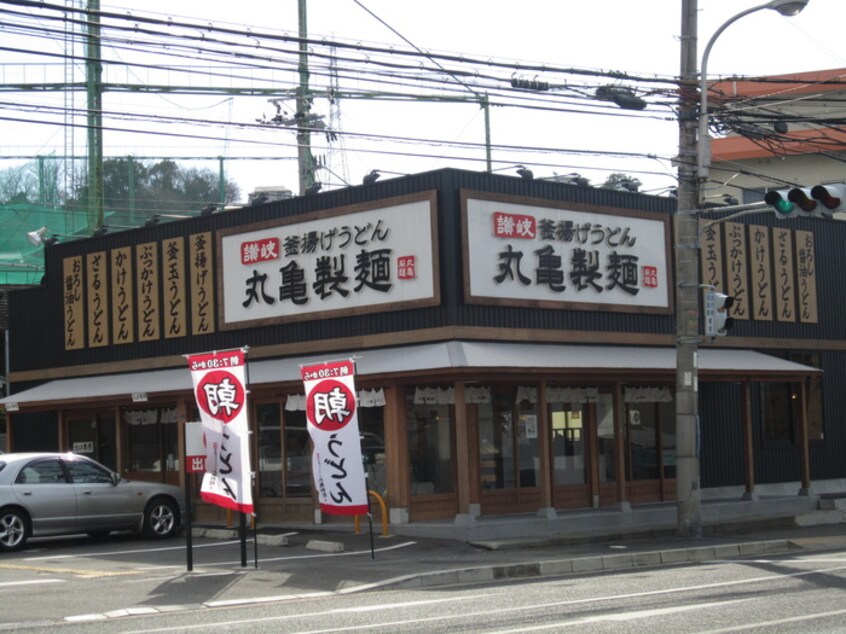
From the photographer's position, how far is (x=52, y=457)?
2045cm

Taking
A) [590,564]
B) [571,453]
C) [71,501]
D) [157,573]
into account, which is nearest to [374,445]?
[571,453]

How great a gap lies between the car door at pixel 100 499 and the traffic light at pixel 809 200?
11978 mm

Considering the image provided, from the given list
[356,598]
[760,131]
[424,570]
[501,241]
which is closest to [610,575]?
[424,570]

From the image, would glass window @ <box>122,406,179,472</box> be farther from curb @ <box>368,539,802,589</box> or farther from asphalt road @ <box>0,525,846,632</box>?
curb @ <box>368,539,802,589</box>

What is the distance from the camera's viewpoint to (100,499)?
20719 mm

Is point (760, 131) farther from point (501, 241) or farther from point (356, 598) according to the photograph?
point (356, 598)

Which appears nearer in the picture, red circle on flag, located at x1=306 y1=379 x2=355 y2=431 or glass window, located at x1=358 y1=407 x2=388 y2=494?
red circle on flag, located at x1=306 y1=379 x2=355 y2=431

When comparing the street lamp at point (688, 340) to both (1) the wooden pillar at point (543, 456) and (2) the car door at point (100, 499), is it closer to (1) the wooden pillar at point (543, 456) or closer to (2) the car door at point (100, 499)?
(1) the wooden pillar at point (543, 456)

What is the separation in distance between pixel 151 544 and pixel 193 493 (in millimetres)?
3430

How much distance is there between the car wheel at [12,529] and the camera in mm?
19500

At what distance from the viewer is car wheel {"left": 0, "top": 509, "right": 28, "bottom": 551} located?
19.5 m

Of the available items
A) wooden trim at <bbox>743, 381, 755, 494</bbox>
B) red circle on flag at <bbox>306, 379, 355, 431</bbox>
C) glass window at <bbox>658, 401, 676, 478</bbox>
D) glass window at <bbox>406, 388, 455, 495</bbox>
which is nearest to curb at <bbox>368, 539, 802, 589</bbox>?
red circle on flag at <bbox>306, 379, 355, 431</bbox>

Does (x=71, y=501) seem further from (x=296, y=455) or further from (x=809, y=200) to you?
(x=809, y=200)

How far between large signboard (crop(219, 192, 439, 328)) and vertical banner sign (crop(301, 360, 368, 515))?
428 centimetres
